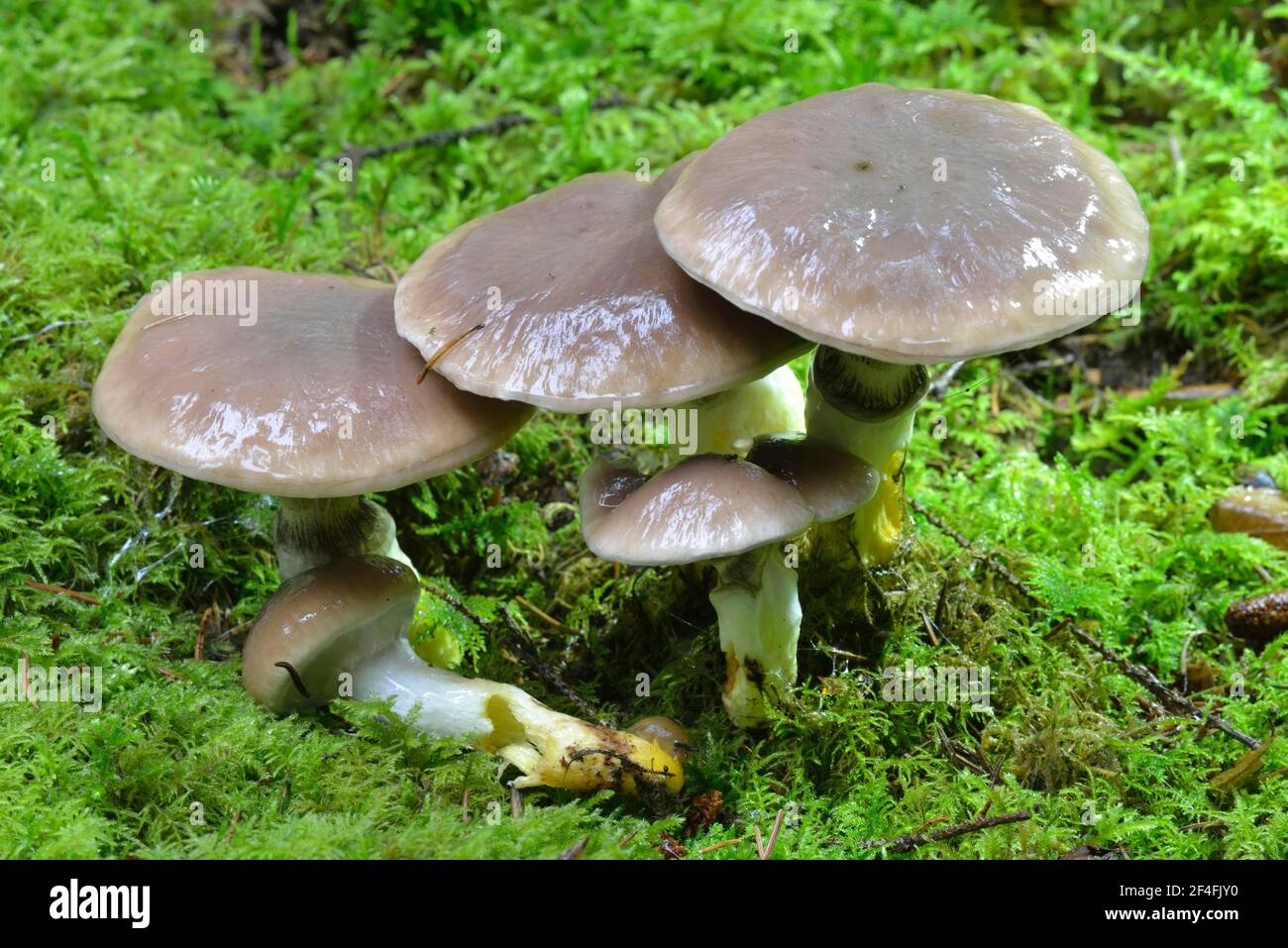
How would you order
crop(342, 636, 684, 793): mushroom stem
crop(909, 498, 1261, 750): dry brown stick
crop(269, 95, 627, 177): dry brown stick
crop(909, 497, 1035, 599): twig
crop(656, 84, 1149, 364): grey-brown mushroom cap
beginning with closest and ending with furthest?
crop(656, 84, 1149, 364): grey-brown mushroom cap, crop(342, 636, 684, 793): mushroom stem, crop(909, 498, 1261, 750): dry brown stick, crop(909, 497, 1035, 599): twig, crop(269, 95, 627, 177): dry brown stick

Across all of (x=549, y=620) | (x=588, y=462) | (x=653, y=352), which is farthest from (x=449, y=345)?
(x=588, y=462)

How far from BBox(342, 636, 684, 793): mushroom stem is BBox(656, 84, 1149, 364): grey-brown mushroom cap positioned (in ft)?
4.90

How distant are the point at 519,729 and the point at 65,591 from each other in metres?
1.73

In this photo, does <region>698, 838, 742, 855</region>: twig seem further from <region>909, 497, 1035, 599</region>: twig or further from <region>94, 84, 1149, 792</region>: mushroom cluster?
<region>909, 497, 1035, 599</region>: twig

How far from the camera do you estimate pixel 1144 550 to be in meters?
4.53

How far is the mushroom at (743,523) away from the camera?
2844mm

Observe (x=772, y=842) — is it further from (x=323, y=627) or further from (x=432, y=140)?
(x=432, y=140)

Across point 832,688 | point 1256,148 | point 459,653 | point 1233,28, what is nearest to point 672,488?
point 832,688

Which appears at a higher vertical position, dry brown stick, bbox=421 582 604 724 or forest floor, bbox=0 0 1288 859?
forest floor, bbox=0 0 1288 859

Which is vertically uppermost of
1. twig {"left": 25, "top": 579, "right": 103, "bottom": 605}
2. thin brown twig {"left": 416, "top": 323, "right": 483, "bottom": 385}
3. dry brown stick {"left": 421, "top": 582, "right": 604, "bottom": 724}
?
thin brown twig {"left": 416, "top": 323, "right": 483, "bottom": 385}

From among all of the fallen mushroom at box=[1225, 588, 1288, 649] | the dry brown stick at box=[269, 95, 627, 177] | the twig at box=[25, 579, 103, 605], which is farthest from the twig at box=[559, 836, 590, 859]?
the dry brown stick at box=[269, 95, 627, 177]

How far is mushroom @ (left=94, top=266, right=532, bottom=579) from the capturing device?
2.90 metres

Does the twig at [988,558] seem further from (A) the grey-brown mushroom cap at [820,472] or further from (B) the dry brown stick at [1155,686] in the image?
(A) the grey-brown mushroom cap at [820,472]

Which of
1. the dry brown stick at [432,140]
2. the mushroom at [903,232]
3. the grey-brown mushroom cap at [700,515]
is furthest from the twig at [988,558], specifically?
the dry brown stick at [432,140]
